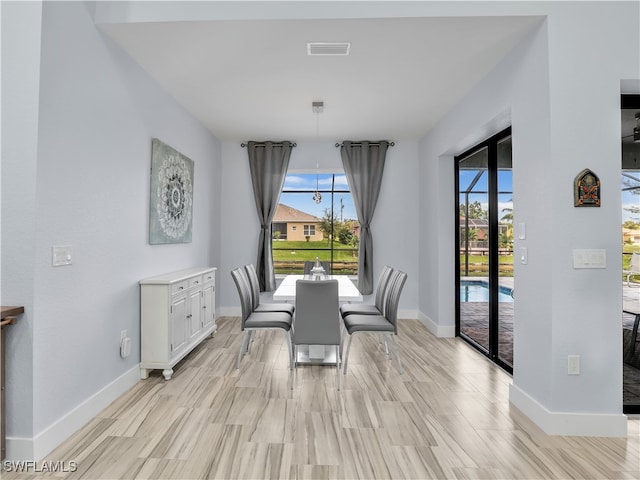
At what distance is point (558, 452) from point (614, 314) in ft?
3.06

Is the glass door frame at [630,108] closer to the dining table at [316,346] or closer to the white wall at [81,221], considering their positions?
the dining table at [316,346]

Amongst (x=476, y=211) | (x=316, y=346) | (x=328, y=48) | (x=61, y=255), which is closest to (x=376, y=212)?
(x=476, y=211)

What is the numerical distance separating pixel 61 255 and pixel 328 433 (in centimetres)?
199

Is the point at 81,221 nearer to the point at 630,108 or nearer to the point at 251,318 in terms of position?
the point at 251,318

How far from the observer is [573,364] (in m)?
2.27

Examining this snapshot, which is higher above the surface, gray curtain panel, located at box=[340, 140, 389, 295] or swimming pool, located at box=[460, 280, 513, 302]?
gray curtain panel, located at box=[340, 140, 389, 295]

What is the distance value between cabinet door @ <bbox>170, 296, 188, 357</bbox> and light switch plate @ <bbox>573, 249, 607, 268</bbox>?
3132 mm

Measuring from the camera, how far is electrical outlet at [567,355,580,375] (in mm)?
2268

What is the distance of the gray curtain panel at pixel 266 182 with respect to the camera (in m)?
5.39

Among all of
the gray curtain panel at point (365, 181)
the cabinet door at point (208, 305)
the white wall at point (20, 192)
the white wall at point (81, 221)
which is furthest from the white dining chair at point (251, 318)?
the gray curtain panel at point (365, 181)

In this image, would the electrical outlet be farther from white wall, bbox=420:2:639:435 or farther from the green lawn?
the green lawn

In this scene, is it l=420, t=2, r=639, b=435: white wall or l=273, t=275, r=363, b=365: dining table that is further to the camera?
l=273, t=275, r=363, b=365: dining table

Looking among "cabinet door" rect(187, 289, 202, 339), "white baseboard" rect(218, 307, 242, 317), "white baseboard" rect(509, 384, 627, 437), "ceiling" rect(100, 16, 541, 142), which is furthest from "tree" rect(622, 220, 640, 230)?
"white baseboard" rect(218, 307, 242, 317)

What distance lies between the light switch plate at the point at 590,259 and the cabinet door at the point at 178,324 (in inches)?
123
